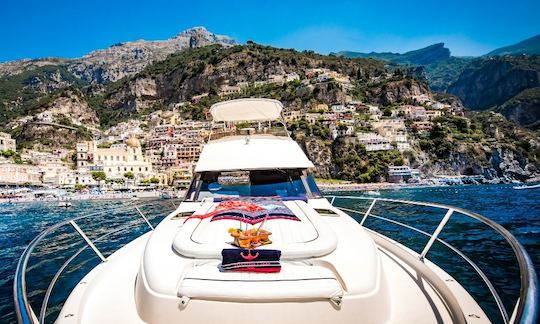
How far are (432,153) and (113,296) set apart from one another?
142 meters

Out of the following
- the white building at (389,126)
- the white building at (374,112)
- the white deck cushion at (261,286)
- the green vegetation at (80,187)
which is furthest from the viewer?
the white building at (374,112)

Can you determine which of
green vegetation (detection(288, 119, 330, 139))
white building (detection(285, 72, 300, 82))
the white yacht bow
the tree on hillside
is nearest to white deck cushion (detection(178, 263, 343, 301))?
the white yacht bow

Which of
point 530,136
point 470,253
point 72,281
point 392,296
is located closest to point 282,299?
point 392,296

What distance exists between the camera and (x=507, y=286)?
758cm

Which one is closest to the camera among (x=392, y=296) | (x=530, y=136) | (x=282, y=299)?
(x=282, y=299)

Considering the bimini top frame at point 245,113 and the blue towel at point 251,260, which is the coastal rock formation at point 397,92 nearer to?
the bimini top frame at point 245,113

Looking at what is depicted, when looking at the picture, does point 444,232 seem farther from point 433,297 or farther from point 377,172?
point 377,172

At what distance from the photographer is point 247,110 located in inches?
304

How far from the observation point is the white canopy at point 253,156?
5801 millimetres

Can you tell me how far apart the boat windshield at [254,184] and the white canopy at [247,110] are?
5.69 ft

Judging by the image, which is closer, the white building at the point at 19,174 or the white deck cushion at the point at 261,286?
the white deck cushion at the point at 261,286

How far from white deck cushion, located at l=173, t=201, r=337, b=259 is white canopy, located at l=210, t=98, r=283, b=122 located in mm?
4226

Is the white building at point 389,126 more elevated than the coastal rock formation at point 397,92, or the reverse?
the coastal rock formation at point 397,92

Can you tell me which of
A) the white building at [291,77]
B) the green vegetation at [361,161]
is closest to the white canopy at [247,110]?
the green vegetation at [361,161]
